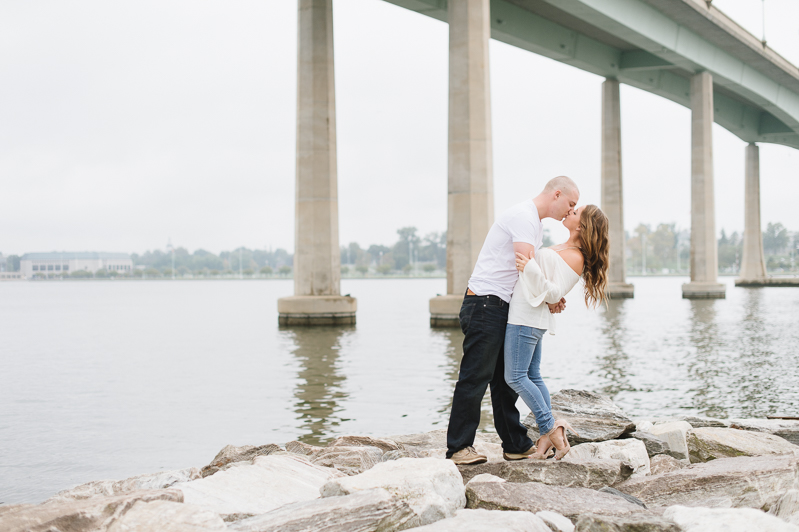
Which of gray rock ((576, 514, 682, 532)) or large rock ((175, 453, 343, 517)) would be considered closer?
gray rock ((576, 514, 682, 532))

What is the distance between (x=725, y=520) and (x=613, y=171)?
49.2 m

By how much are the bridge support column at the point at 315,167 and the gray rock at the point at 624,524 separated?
2393 centimetres

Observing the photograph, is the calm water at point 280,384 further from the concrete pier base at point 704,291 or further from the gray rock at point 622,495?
the concrete pier base at point 704,291

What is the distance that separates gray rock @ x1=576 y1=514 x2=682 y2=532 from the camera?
4.43m

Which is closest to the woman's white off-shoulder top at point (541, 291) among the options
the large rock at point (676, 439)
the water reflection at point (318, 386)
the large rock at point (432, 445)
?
the large rock at point (432, 445)

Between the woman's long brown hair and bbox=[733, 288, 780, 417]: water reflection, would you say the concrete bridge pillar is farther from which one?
the woman's long brown hair

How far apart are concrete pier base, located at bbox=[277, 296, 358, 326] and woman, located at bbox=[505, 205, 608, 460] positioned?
22.1m

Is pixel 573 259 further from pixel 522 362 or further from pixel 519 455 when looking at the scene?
pixel 519 455

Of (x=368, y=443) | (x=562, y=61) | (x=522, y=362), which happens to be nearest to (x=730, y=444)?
(x=522, y=362)

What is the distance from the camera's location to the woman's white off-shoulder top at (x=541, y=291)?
5703 millimetres

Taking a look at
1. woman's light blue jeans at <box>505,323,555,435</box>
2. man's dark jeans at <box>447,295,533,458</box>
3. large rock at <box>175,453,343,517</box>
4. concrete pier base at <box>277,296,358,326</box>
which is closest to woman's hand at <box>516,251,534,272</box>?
man's dark jeans at <box>447,295,533,458</box>

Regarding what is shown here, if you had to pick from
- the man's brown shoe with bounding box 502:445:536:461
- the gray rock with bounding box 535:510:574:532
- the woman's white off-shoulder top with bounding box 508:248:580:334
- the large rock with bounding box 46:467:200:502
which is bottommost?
the large rock with bounding box 46:467:200:502

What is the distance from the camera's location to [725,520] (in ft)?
14.9

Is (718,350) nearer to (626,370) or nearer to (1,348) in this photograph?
(626,370)
